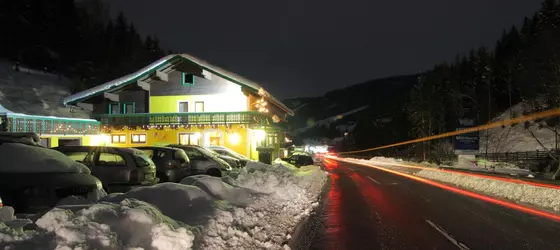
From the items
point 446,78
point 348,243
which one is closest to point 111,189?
point 348,243

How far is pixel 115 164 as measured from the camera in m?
11.6

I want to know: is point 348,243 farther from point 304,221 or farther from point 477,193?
point 477,193

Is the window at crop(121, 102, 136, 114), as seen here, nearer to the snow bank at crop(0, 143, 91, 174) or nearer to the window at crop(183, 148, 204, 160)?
the window at crop(183, 148, 204, 160)

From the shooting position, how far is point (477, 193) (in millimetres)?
16188

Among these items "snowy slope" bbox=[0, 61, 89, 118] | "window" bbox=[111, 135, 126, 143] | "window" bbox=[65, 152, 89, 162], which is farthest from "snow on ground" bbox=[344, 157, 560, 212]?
"snowy slope" bbox=[0, 61, 89, 118]

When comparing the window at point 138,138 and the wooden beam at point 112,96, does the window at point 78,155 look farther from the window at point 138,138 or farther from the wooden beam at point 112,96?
the wooden beam at point 112,96

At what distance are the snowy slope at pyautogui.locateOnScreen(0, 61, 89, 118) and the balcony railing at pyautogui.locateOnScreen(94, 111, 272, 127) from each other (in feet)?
76.9

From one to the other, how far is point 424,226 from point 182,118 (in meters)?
27.4

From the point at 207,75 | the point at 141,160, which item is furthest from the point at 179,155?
the point at 207,75

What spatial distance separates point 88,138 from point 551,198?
32795 millimetres

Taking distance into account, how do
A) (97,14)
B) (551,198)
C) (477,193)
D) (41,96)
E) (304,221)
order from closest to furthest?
(304,221), (551,198), (477,193), (41,96), (97,14)

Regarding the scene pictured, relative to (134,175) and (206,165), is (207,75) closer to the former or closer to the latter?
(206,165)

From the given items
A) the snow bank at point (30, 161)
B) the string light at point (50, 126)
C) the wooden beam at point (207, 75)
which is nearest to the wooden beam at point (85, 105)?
the string light at point (50, 126)

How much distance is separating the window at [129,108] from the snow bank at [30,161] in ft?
96.4
